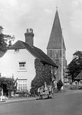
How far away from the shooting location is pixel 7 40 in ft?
260

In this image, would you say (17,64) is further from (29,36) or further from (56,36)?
(56,36)

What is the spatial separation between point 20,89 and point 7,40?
38478mm

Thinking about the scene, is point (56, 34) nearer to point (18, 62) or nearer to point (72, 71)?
point (72, 71)

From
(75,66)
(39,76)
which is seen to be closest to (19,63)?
(39,76)

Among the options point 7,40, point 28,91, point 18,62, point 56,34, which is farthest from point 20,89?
point 56,34

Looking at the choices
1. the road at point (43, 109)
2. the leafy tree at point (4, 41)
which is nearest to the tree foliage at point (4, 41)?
the leafy tree at point (4, 41)

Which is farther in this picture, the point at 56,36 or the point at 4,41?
the point at 56,36

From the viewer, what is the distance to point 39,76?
4259cm

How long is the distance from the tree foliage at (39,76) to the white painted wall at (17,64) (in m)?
0.80

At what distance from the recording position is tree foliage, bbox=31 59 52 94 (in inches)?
1642

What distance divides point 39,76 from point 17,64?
413cm

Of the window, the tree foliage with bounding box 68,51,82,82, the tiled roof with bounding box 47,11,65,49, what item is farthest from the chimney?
the tiled roof with bounding box 47,11,65,49

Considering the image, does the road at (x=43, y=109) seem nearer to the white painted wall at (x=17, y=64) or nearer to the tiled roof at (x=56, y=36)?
the white painted wall at (x=17, y=64)

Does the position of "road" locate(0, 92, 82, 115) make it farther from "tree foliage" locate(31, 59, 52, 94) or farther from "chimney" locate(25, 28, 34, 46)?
"chimney" locate(25, 28, 34, 46)
